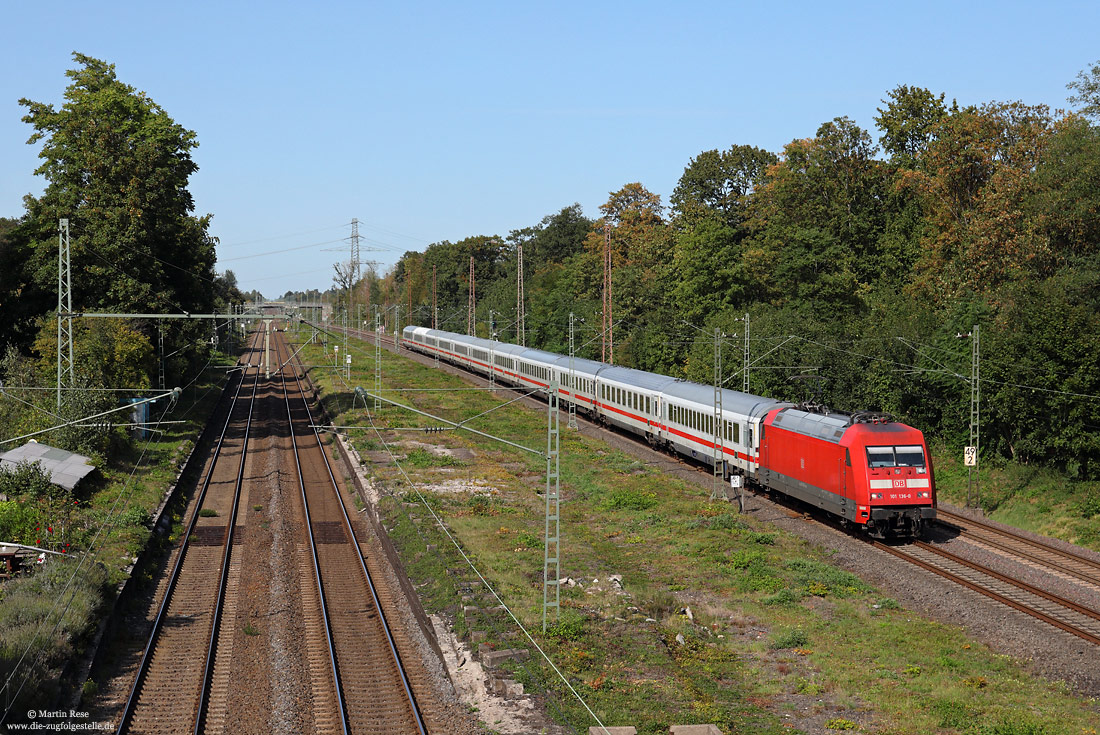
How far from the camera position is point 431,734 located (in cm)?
1598

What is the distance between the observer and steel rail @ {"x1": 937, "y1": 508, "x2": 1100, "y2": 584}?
80.1 feet

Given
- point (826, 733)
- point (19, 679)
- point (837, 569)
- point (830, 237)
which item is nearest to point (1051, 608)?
point (837, 569)

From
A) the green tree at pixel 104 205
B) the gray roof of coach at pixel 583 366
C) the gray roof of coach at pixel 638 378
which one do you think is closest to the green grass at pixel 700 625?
the gray roof of coach at pixel 638 378

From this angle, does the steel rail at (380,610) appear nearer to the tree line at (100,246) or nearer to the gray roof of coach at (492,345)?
the tree line at (100,246)

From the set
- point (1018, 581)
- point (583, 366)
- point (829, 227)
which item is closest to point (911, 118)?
point (829, 227)

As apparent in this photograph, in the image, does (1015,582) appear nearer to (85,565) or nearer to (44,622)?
(44,622)

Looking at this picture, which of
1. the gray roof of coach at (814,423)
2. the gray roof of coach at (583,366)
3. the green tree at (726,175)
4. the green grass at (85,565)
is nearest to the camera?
the green grass at (85,565)

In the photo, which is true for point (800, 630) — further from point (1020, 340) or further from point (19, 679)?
point (1020, 340)

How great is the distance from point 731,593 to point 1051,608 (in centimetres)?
732

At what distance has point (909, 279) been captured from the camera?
5612 cm

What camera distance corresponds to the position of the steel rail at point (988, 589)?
1961cm

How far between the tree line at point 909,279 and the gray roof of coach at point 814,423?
6179 millimetres

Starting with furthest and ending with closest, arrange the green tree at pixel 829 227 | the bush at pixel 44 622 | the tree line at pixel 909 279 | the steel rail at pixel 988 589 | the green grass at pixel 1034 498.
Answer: the green tree at pixel 829 227 → the tree line at pixel 909 279 → the green grass at pixel 1034 498 → the steel rail at pixel 988 589 → the bush at pixel 44 622

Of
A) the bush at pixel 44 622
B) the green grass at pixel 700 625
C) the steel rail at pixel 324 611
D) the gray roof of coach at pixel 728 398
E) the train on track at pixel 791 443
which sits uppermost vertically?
the gray roof of coach at pixel 728 398
